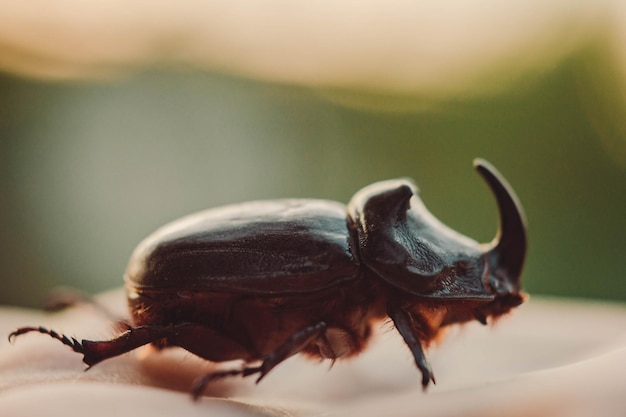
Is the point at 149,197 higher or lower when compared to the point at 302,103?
lower

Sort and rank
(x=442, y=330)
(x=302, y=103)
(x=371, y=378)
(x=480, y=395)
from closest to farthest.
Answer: (x=480, y=395), (x=442, y=330), (x=371, y=378), (x=302, y=103)

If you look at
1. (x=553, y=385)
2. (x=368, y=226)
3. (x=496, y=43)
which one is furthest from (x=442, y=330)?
(x=496, y=43)

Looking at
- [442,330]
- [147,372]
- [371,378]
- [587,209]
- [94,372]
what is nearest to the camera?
[94,372]

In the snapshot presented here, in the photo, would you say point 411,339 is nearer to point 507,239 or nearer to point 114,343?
point 507,239

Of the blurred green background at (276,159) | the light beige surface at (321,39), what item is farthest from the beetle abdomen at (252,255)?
the light beige surface at (321,39)

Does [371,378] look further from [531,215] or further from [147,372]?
[531,215]

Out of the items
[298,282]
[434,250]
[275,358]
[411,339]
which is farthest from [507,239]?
[275,358]
